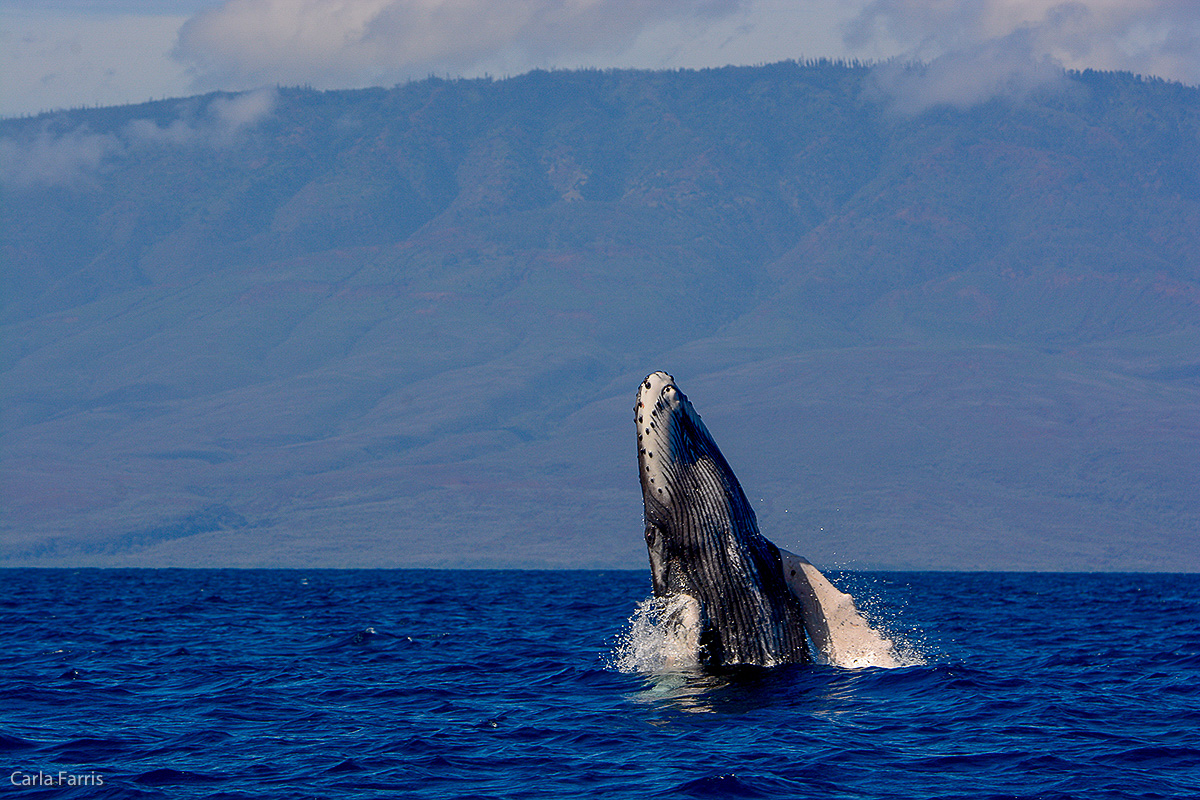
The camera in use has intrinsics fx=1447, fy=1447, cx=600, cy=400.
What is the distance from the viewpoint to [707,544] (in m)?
14.4

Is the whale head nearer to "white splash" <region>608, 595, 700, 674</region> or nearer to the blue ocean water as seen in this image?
"white splash" <region>608, 595, 700, 674</region>

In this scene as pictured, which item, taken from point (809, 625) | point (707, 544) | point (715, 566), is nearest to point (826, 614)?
point (809, 625)

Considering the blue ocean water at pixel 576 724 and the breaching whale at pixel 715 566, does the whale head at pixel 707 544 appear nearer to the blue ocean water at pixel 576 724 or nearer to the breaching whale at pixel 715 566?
the breaching whale at pixel 715 566

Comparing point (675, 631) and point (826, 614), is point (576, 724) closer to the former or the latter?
point (675, 631)

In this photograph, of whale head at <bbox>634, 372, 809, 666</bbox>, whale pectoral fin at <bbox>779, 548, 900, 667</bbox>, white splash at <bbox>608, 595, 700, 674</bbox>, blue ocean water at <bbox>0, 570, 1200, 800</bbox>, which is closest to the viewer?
blue ocean water at <bbox>0, 570, 1200, 800</bbox>

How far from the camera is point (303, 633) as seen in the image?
28922mm

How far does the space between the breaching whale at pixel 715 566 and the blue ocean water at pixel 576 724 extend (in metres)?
0.36

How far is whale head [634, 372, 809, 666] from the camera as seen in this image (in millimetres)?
14086

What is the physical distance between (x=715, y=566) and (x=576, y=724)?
7.40 feet

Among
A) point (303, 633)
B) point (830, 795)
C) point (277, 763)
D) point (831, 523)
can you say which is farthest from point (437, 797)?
point (831, 523)

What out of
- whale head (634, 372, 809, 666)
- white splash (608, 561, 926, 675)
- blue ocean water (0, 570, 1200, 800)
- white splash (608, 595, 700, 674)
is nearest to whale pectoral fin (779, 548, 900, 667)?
white splash (608, 561, 926, 675)

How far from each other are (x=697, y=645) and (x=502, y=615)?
22.1m

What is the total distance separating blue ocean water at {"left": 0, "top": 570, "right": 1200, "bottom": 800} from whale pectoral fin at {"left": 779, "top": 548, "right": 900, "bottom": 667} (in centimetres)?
27

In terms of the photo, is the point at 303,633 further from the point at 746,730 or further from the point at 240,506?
the point at 240,506
